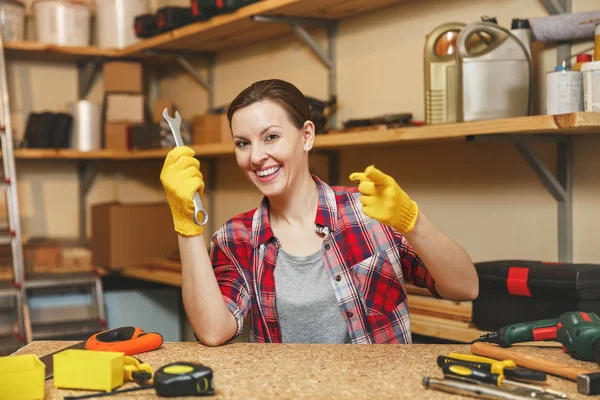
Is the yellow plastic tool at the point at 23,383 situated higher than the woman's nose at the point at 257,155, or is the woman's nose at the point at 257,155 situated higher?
the woman's nose at the point at 257,155

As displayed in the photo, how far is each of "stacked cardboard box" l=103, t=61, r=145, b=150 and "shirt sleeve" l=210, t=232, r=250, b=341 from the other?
7.16 feet

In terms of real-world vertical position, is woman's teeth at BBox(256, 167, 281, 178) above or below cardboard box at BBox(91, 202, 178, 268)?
above

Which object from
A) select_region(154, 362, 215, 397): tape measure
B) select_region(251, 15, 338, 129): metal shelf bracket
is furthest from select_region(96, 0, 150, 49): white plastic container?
select_region(154, 362, 215, 397): tape measure

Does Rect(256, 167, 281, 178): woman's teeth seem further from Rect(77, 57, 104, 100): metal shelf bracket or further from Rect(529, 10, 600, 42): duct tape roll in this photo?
Rect(77, 57, 104, 100): metal shelf bracket

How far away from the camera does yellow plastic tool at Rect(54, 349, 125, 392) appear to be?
110cm

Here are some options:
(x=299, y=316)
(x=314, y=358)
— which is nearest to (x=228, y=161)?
(x=299, y=316)

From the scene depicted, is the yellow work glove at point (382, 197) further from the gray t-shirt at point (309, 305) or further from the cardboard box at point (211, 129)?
the cardboard box at point (211, 129)

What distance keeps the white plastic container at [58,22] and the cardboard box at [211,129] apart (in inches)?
38.3

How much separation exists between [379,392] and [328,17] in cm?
212

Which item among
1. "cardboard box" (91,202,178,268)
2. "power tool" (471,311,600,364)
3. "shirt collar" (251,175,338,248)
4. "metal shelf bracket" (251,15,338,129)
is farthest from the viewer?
"cardboard box" (91,202,178,268)

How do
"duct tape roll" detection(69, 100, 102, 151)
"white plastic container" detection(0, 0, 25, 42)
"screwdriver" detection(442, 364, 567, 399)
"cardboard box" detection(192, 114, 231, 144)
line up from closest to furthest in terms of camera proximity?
"screwdriver" detection(442, 364, 567, 399) → "cardboard box" detection(192, 114, 231, 144) → "white plastic container" detection(0, 0, 25, 42) → "duct tape roll" detection(69, 100, 102, 151)

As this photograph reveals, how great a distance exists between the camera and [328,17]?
115 inches

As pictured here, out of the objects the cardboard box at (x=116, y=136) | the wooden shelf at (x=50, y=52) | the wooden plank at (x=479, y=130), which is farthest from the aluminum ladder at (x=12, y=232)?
the wooden plank at (x=479, y=130)

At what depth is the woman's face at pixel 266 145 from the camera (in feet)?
5.35
